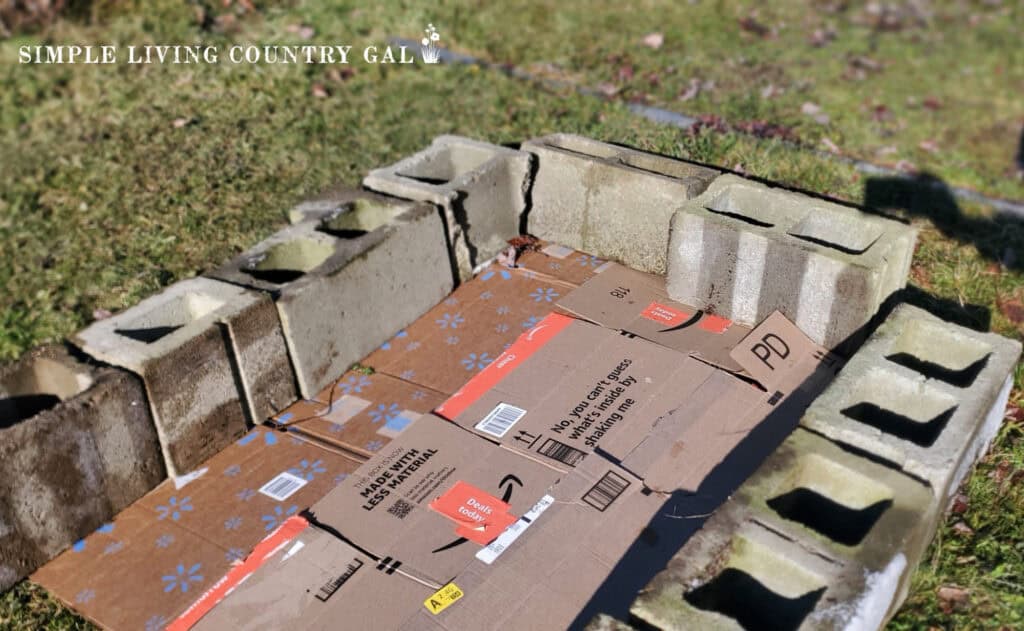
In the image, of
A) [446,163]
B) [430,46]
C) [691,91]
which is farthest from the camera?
[430,46]

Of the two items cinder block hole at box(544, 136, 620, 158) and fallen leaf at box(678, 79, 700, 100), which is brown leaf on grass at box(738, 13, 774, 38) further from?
cinder block hole at box(544, 136, 620, 158)

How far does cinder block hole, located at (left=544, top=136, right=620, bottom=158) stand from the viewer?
4.80m

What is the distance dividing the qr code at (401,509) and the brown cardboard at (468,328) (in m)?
0.82

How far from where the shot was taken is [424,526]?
128 inches

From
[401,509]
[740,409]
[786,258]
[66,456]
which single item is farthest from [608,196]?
[66,456]

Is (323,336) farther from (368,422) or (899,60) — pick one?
(899,60)

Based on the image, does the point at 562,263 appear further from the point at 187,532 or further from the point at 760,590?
the point at 760,590

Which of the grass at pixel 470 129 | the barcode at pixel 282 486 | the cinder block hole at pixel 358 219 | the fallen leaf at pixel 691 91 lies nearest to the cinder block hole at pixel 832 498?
the grass at pixel 470 129

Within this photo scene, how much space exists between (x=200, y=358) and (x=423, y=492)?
1.06 metres

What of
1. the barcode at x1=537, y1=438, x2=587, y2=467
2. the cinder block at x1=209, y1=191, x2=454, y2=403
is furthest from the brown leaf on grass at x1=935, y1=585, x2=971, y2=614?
the cinder block at x1=209, y1=191, x2=454, y2=403

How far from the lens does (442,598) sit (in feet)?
9.71

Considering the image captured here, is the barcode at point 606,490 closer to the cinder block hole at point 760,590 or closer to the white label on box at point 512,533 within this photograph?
the white label on box at point 512,533

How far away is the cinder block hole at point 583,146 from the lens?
4.80 m

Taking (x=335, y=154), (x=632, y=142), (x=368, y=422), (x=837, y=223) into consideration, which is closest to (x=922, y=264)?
(x=837, y=223)
